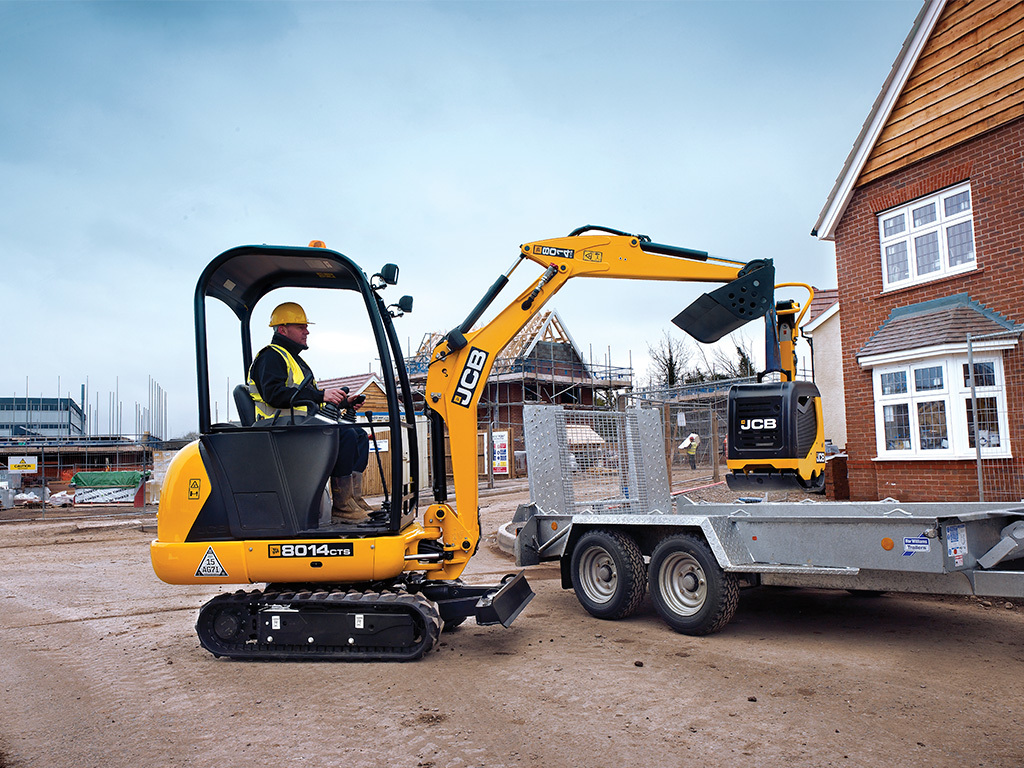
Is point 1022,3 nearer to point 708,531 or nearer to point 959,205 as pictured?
point 959,205

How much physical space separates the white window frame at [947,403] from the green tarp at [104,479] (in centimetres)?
2095

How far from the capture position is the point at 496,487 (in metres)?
25.9

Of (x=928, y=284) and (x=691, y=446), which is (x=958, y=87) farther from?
(x=691, y=446)

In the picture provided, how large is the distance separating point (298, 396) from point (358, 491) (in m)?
1.07

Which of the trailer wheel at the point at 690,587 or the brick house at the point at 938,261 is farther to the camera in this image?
the brick house at the point at 938,261

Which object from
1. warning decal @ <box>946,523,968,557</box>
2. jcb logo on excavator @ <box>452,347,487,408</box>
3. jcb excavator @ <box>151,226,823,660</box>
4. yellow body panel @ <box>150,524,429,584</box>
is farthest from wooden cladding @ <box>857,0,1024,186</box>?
yellow body panel @ <box>150,524,429,584</box>

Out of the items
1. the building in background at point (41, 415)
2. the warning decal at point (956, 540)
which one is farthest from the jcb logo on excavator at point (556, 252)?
the building in background at point (41, 415)

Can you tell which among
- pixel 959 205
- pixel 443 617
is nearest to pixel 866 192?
pixel 959 205

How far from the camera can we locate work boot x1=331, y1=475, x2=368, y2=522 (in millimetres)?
6000

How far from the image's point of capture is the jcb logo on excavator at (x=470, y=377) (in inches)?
255

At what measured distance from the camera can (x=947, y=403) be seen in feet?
39.0

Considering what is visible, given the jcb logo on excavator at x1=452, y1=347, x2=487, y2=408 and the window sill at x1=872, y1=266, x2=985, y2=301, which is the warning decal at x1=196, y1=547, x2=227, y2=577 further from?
the window sill at x1=872, y1=266, x2=985, y2=301

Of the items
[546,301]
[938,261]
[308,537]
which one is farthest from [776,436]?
[938,261]

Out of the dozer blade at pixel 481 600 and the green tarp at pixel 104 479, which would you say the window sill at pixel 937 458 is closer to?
the dozer blade at pixel 481 600
